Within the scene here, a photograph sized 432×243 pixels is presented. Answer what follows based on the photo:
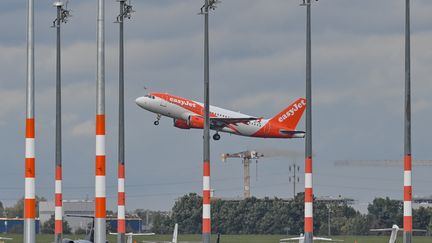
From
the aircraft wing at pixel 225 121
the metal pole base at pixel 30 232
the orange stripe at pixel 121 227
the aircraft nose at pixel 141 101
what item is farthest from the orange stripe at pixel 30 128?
the aircraft nose at pixel 141 101

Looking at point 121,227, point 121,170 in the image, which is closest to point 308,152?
point 121,227

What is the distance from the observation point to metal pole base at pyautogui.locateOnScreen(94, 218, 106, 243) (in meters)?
38.3

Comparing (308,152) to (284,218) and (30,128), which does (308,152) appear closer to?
(30,128)

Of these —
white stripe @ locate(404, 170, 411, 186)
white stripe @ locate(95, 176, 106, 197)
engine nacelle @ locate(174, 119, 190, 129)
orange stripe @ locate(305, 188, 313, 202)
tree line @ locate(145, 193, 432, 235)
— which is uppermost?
engine nacelle @ locate(174, 119, 190, 129)

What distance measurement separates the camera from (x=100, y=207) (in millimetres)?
38156

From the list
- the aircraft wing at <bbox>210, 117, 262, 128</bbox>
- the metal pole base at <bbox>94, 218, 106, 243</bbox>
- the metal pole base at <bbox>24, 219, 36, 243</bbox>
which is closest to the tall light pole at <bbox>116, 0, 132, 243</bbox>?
the metal pole base at <bbox>24, 219, 36, 243</bbox>

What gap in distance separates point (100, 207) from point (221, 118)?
271ft

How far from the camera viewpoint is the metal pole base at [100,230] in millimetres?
38344

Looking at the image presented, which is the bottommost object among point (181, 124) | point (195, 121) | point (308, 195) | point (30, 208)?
point (30, 208)

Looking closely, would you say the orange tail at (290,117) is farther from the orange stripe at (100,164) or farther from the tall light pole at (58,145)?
the orange stripe at (100,164)

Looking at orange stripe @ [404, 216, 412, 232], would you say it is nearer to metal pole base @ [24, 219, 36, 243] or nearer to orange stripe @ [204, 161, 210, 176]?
orange stripe @ [204, 161, 210, 176]

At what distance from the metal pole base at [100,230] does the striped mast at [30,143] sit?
443cm

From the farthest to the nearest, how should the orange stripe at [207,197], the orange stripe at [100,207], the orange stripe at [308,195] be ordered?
the orange stripe at [207,197], the orange stripe at [308,195], the orange stripe at [100,207]

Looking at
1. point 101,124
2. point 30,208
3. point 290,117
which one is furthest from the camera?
point 290,117
